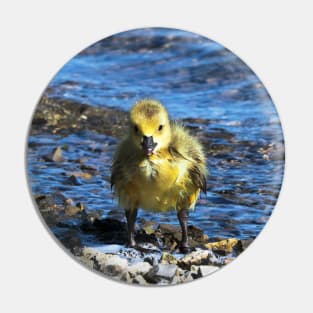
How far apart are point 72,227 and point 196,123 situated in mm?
538

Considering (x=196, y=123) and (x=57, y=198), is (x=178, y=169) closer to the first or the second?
(x=196, y=123)

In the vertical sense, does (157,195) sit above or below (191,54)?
below

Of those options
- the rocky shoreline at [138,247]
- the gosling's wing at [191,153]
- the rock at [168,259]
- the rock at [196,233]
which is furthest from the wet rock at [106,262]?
the gosling's wing at [191,153]

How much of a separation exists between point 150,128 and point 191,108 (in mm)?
226

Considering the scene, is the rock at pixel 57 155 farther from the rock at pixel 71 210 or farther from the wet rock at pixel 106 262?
the wet rock at pixel 106 262

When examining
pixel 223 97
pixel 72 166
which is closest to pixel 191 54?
pixel 223 97

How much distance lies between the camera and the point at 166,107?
269cm

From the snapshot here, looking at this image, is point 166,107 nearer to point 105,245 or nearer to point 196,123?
point 196,123

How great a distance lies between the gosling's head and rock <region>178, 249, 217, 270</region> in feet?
1.23

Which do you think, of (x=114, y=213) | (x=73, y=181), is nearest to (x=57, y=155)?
(x=73, y=181)

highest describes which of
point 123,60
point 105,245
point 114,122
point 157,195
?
point 123,60

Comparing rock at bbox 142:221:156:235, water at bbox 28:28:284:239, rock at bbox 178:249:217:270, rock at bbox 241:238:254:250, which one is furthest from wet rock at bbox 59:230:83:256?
rock at bbox 241:238:254:250

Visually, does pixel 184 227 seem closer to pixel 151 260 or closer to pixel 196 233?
pixel 196 233

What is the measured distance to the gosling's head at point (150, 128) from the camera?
2.56 meters
